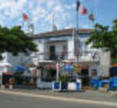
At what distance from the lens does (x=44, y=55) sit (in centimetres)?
4291

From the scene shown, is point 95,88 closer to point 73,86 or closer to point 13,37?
point 73,86

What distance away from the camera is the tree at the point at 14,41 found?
30.5m

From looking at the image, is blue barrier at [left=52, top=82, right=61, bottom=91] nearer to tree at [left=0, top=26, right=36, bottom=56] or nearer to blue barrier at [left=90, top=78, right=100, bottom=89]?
blue barrier at [left=90, top=78, right=100, bottom=89]

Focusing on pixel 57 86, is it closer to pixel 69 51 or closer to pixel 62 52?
pixel 69 51

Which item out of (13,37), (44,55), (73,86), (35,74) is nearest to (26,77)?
(35,74)

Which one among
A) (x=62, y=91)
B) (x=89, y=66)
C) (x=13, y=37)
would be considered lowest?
(x=62, y=91)

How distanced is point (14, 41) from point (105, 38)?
9.16 m

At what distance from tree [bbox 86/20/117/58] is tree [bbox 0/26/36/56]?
6868mm

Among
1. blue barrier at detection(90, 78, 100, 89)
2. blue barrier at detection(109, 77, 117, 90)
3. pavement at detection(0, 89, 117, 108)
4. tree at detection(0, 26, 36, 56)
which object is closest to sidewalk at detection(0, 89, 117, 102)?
pavement at detection(0, 89, 117, 108)

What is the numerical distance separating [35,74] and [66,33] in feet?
24.2

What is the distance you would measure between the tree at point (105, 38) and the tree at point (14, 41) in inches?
270

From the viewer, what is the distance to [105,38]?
30.1 metres

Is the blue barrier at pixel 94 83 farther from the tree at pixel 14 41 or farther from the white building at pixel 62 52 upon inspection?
the tree at pixel 14 41

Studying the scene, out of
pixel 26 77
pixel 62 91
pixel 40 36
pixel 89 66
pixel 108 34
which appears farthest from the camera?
pixel 40 36
